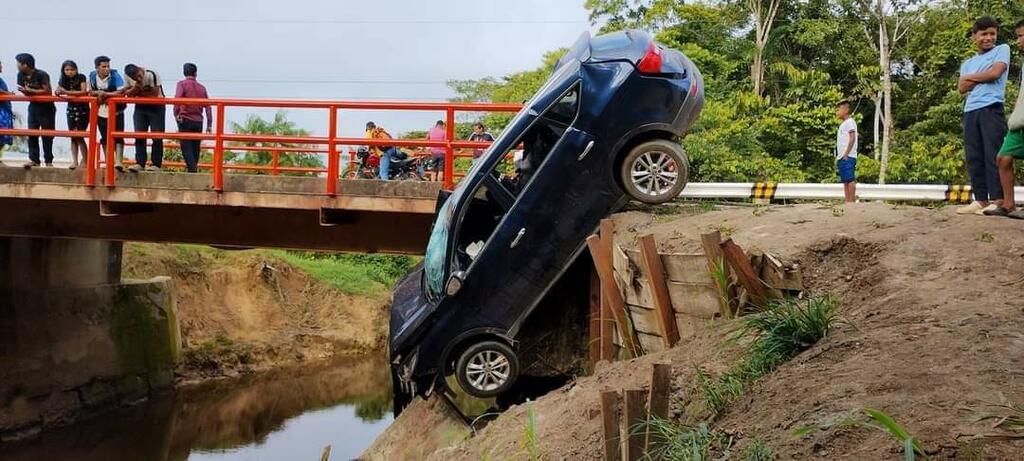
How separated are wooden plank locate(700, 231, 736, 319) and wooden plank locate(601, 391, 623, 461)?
62.7 inches

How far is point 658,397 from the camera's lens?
347cm

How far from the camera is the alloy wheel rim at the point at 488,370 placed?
7352 millimetres

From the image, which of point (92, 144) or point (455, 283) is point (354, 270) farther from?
point (455, 283)

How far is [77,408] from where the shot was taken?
15.5m

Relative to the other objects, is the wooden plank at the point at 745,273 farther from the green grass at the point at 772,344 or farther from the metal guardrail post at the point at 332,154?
the metal guardrail post at the point at 332,154

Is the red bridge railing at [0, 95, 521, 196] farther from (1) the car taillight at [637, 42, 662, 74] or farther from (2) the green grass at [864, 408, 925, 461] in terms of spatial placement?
(2) the green grass at [864, 408, 925, 461]

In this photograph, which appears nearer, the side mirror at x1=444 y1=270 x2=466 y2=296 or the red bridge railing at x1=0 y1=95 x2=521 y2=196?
the side mirror at x1=444 y1=270 x2=466 y2=296

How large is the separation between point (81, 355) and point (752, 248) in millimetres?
14115

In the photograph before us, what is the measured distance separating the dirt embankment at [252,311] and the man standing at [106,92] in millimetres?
9475

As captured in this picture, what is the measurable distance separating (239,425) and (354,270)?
1259cm

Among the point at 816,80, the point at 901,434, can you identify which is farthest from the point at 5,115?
the point at 816,80

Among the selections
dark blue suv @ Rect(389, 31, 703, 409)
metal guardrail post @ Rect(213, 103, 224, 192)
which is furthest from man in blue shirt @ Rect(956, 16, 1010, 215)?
metal guardrail post @ Rect(213, 103, 224, 192)

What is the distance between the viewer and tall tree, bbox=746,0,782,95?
73.6 ft

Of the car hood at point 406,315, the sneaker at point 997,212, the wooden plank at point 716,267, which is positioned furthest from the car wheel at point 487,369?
the sneaker at point 997,212
